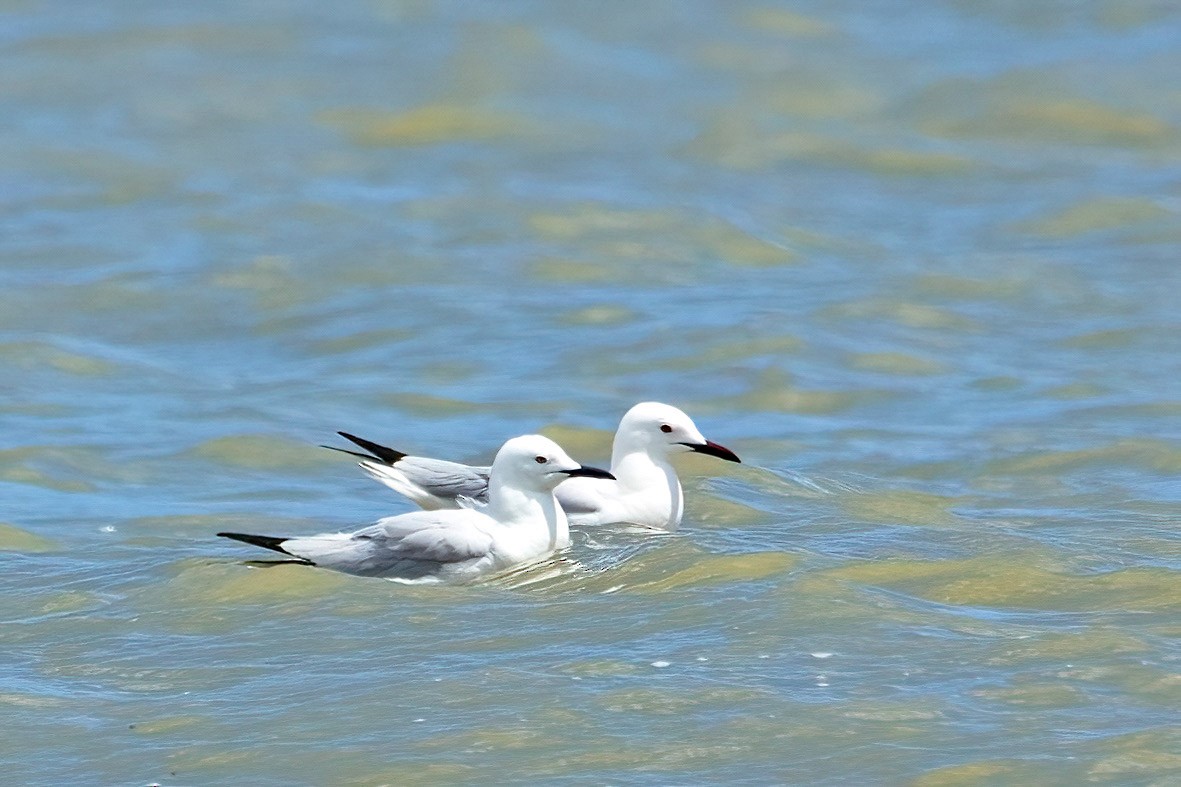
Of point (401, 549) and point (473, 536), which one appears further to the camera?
point (473, 536)

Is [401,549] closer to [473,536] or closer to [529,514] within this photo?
[473,536]

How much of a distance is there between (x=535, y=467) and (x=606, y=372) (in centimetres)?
428

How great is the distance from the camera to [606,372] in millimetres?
13094

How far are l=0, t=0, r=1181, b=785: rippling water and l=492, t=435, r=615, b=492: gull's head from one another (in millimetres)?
390

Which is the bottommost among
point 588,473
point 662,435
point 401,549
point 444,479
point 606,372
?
point 401,549

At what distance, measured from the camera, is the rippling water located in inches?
267

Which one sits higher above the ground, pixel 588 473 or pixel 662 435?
pixel 662 435

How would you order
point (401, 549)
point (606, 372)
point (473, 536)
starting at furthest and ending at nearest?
point (606, 372) < point (473, 536) < point (401, 549)

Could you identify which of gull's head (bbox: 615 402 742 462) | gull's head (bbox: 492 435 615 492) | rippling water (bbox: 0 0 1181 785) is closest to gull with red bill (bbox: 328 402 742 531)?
gull's head (bbox: 615 402 742 462)

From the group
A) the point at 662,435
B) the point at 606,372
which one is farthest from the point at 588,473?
the point at 606,372

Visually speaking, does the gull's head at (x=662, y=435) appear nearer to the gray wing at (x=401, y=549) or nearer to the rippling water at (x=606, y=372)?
the rippling water at (x=606, y=372)

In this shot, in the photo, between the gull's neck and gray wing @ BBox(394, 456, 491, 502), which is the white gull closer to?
the gull's neck

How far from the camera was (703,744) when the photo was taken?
644 cm

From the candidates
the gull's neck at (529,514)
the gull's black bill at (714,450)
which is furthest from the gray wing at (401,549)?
the gull's black bill at (714,450)
